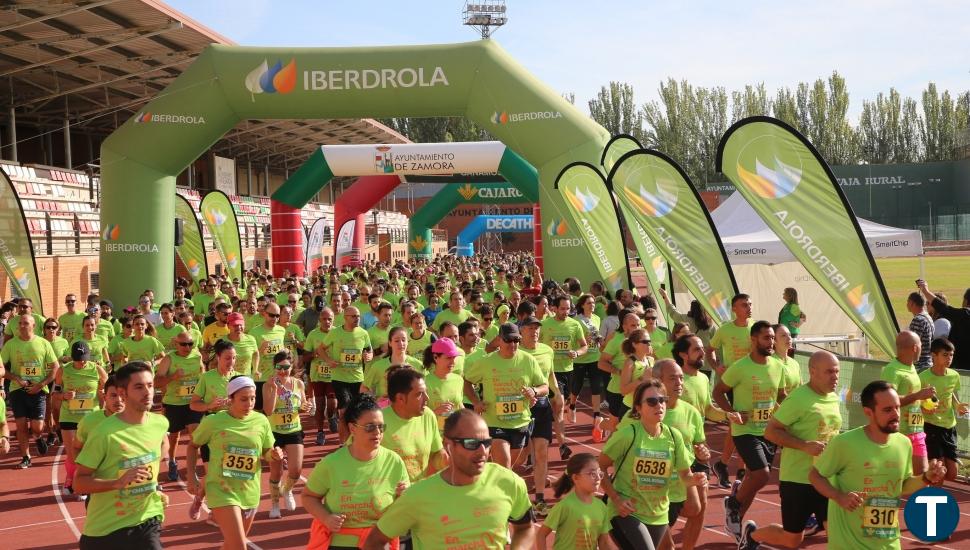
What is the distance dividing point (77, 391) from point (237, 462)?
446 centimetres

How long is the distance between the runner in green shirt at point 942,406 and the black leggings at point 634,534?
3.83 m

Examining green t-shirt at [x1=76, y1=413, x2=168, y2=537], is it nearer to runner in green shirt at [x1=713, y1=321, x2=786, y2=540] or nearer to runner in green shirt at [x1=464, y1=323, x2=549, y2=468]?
runner in green shirt at [x1=464, y1=323, x2=549, y2=468]

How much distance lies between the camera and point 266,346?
35.2 ft

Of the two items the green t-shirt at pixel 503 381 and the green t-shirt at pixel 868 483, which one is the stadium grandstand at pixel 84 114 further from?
the green t-shirt at pixel 868 483

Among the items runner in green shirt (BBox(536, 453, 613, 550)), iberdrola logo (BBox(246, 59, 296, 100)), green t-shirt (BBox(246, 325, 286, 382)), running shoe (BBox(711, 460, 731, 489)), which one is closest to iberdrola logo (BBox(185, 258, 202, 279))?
iberdrola logo (BBox(246, 59, 296, 100))

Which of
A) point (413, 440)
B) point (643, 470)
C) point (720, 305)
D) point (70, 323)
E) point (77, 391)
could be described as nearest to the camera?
point (643, 470)

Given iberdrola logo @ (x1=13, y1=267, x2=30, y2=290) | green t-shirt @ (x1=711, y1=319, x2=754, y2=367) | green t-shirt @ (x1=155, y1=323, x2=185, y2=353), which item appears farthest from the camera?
iberdrola logo @ (x1=13, y1=267, x2=30, y2=290)

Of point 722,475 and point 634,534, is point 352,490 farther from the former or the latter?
point 722,475

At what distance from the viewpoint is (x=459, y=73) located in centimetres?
1889

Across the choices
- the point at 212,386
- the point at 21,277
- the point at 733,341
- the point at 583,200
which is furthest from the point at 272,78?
the point at 733,341

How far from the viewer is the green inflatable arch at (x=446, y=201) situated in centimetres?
3766

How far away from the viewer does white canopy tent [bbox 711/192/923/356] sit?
16078mm

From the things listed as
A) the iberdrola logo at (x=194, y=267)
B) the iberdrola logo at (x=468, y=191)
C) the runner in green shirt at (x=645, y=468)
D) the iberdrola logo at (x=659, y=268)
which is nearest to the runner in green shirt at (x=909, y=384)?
the runner in green shirt at (x=645, y=468)

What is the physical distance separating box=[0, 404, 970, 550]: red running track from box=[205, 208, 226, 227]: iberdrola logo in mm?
11792
